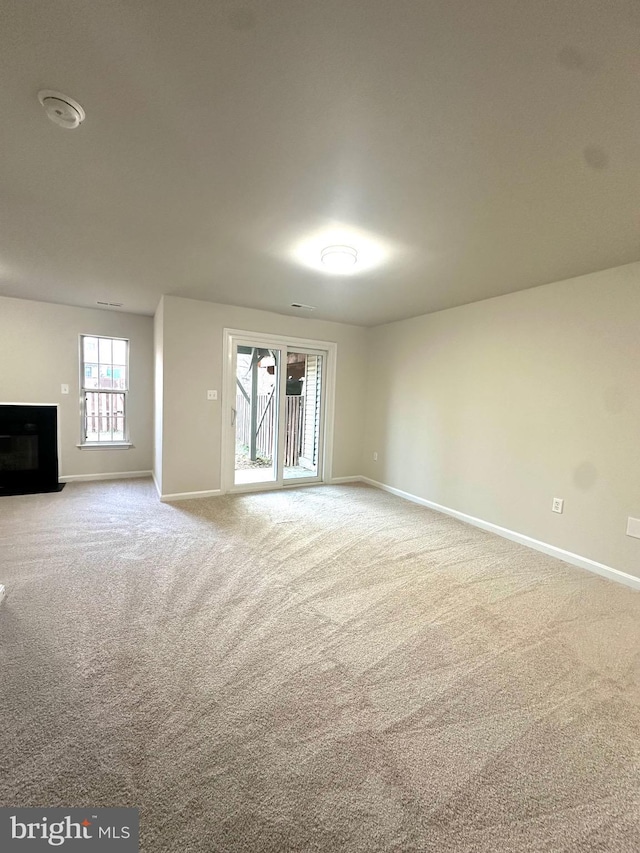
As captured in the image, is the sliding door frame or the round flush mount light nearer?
the round flush mount light

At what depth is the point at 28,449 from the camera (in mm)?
4684

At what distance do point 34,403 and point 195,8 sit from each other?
4.98m

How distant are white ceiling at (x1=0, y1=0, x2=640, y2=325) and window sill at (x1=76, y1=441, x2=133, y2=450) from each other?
2942 millimetres

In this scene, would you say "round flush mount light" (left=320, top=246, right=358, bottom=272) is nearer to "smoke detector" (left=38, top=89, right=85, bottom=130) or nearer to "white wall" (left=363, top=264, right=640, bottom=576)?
"smoke detector" (left=38, top=89, right=85, bottom=130)

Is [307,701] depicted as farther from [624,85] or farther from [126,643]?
[624,85]

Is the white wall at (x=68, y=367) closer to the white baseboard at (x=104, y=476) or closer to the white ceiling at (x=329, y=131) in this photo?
the white baseboard at (x=104, y=476)

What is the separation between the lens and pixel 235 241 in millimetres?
2625

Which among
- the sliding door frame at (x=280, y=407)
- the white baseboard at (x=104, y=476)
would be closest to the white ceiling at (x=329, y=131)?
the sliding door frame at (x=280, y=407)

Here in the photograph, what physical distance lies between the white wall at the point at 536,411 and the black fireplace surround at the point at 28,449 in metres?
4.55

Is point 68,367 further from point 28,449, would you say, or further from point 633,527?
point 633,527

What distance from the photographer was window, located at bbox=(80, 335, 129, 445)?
5141mm

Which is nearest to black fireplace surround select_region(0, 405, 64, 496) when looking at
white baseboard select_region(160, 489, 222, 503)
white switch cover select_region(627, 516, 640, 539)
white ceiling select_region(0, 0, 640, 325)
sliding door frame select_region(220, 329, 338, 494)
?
white baseboard select_region(160, 489, 222, 503)

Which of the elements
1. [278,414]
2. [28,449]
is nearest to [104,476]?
[28,449]

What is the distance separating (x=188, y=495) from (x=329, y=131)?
156 inches
